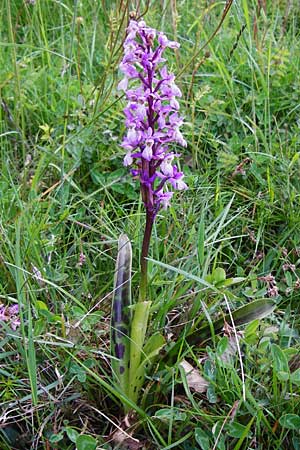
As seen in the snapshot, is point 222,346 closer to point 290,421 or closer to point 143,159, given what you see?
point 290,421

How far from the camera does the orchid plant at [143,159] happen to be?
1351mm

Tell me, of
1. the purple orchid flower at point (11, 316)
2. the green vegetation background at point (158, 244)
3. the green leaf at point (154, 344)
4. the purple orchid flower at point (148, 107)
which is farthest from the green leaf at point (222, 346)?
the purple orchid flower at point (11, 316)

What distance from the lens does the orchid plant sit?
135cm

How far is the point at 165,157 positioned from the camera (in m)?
1.43

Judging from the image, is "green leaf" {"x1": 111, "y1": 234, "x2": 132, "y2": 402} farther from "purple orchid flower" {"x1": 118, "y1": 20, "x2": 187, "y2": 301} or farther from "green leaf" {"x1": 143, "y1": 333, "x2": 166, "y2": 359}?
"purple orchid flower" {"x1": 118, "y1": 20, "x2": 187, "y2": 301}

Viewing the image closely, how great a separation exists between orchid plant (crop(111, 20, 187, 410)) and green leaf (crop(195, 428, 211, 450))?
0.18m

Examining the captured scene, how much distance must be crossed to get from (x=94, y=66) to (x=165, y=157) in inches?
60.9

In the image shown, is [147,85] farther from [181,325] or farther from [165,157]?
[181,325]

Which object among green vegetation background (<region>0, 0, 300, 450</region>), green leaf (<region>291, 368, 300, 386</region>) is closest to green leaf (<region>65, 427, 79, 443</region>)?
green vegetation background (<region>0, 0, 300, 450</region>)

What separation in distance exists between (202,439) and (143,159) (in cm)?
62

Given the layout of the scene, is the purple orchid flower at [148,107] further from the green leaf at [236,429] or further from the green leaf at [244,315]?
the green leaf at [236,429]

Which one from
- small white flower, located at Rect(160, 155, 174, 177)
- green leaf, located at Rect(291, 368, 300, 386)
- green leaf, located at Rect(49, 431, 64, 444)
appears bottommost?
green leaf, located at Rect(49, 431, 64, 444)

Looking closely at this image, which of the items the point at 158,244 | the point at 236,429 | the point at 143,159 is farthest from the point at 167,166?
the point at 236,429

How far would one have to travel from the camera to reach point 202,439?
1383mm
